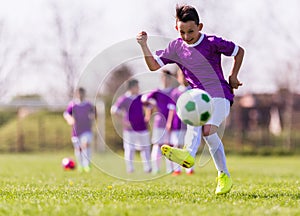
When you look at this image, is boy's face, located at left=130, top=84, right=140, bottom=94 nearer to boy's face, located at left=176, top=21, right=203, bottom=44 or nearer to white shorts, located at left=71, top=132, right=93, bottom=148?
white shorts, located at left=71, top=132, right=93, bottom=148

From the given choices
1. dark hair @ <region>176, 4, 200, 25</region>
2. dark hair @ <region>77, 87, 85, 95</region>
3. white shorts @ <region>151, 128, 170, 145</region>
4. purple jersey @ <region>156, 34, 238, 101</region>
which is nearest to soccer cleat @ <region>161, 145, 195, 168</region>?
purple jersey @ <region>156, 34, 238, 101</region>

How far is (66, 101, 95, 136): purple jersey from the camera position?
13727 mm

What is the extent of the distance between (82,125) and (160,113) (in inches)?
95.3

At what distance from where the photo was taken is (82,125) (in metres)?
13.8

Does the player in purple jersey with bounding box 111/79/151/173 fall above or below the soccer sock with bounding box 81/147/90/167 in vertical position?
above

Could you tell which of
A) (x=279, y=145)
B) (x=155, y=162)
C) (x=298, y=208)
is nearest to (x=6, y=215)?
(x=298, y=208)

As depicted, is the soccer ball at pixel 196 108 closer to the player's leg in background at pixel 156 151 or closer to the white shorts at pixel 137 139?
the player's leg in background at pixel 156 151

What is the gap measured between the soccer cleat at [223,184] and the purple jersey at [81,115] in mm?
7775

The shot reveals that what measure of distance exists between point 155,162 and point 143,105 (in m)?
1.63

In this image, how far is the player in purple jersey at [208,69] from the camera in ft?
20.1

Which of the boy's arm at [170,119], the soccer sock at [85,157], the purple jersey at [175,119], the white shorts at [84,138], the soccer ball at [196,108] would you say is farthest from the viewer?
the white shorts at [84,138]

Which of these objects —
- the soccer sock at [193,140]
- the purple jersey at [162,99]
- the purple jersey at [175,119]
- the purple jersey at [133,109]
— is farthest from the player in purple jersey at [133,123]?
the soccer sock at [193,140]

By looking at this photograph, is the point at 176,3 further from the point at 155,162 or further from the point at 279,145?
the point at 279,145

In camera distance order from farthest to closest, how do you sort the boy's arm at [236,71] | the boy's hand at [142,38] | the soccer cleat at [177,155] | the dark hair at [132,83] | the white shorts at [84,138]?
the white shorts at [84,138] < the dark hair at [132,83] < the boy's hand at [142,38] < the boy's arm at [236,71] < the soccer cleat at [177,155]
